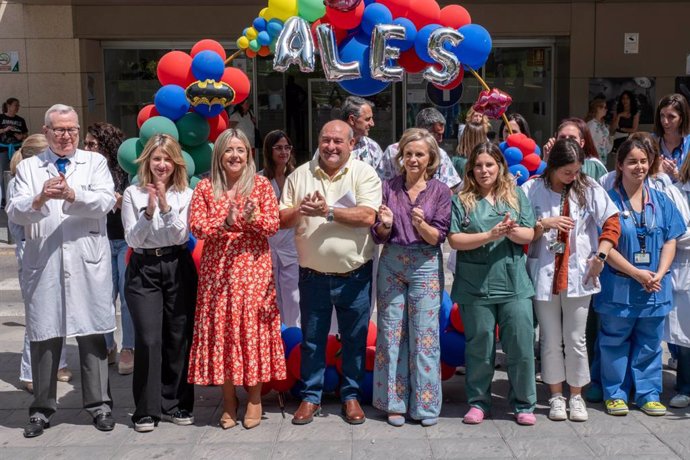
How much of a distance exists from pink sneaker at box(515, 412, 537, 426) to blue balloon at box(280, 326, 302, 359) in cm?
151

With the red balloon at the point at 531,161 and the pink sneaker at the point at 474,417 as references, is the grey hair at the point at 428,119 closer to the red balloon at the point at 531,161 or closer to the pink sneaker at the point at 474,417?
the red balloon at the point at 531,161

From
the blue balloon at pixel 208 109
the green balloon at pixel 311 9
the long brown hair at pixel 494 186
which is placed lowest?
the long brown hair at pixel 494 186

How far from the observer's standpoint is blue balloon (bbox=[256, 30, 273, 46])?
21.9ft

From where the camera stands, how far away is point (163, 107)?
6.51 metres

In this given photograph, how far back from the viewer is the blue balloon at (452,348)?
5.98 meters

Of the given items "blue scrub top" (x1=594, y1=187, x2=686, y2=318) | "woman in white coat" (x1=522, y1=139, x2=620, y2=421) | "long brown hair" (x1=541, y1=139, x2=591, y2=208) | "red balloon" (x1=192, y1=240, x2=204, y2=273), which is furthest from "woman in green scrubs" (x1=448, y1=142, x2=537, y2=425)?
"red balloon" (x1=192, y1=240, x2=204, y2=273)

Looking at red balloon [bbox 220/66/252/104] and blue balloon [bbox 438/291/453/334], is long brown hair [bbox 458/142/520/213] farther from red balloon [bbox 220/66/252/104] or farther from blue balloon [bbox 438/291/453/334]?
red balloon [bbox 220/66/252/104]

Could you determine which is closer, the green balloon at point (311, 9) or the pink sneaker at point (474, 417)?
the pink sneaker at point (474, 417)

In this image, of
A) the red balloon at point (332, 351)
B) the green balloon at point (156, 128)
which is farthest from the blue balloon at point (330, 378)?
the green balloon at point (156, 128)

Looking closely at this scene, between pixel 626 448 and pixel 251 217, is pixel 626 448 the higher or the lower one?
the lower one

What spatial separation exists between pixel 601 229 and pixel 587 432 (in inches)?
49.2

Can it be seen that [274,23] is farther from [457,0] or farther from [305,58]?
[457,0]

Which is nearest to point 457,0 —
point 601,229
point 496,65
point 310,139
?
point 496,65

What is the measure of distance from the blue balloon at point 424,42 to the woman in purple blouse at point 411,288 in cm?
113
